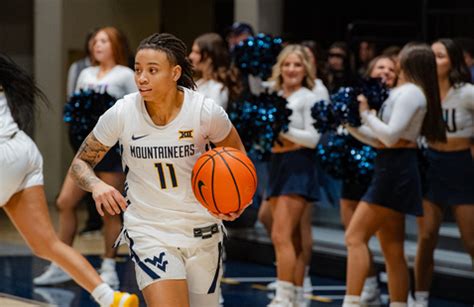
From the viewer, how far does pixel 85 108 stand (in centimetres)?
771

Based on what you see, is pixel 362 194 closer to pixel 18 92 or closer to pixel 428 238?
pixel 428 238

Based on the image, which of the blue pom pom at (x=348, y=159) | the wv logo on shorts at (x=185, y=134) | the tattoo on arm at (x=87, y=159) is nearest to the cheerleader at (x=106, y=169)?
the blue pom pom at (x=348, y=159)

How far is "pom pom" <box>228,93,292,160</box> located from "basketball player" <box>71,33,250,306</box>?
2401 mm

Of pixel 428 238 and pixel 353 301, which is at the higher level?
pixel 428 238

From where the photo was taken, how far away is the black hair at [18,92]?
6164 millimetres

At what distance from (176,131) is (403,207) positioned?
2262mm

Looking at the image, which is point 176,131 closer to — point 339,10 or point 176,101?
point 176,101

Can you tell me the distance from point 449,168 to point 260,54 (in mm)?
1524

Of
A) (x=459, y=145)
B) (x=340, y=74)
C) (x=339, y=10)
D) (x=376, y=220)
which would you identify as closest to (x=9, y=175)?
(x=376, y=220)

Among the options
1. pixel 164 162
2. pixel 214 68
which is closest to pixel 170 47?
pixel 164 162

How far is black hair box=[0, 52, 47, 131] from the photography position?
616cm

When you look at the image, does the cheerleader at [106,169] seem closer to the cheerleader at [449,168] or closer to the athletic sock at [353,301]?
the athletic sock at [353,301]

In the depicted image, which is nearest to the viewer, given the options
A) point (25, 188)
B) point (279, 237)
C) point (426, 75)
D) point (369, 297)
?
point (25, 188)

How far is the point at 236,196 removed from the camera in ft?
14.4
